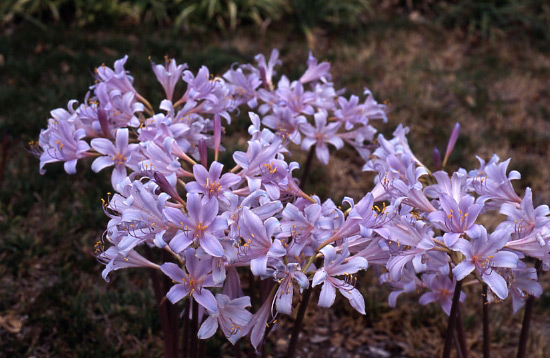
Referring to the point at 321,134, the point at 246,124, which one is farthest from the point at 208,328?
the point at 246,124

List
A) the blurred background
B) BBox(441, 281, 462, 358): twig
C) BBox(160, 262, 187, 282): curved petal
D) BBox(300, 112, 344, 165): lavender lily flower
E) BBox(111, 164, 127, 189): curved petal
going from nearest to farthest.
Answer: BBox(160, 262, 187, 282): curved petal < BBox(441, 281, 462, 358): twig < BBox(111, 164, 127, 189): curved petal < BBox(300, 112, 344, 165): lavender lily flower < the blurred background

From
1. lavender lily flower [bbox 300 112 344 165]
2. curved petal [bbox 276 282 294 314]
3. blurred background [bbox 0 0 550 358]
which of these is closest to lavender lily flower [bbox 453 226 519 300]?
curved petal [bbox 276 282 294 314]

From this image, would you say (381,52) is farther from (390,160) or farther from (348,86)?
(390,160)

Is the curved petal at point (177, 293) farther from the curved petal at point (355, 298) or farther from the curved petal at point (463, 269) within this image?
the curved petal at point (463, 269)

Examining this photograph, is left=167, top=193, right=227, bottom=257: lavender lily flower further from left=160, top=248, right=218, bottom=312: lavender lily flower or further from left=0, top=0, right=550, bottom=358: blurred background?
left=0, top=0, right=550, bottom=358: blurred background

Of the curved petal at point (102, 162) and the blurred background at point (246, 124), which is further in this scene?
the blurred background at point (246, 124)

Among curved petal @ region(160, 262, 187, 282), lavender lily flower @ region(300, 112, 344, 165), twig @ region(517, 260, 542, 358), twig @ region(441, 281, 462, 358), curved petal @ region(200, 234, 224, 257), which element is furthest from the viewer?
lavender lily flower @ region(300, 112, 344, 165)

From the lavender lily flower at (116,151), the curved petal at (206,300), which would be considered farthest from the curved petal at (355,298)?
the lavender lily flower at (116,151)

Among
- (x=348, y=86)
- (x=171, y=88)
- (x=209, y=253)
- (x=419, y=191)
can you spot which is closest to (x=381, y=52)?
(x=348, y=86)

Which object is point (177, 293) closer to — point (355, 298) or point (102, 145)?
point (355, 298)
